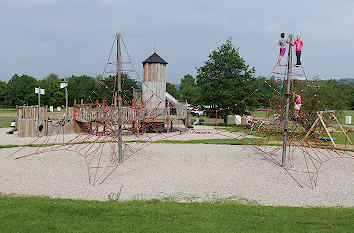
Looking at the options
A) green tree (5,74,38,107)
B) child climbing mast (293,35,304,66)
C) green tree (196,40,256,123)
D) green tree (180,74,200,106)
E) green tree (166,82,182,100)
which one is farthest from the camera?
green tree (5,74,38,107)

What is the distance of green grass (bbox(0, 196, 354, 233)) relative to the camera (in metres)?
5.69

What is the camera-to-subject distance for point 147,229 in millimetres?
5602

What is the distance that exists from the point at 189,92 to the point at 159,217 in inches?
2553

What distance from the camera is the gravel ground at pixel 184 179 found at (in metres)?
8.41

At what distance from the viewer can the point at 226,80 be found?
102ft

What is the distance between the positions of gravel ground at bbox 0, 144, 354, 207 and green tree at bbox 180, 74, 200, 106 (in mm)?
20165

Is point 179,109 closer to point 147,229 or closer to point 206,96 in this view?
point 206,96

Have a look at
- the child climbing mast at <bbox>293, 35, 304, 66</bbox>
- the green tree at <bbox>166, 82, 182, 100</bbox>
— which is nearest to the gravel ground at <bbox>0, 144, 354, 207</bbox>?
the child climbing mast at <bbox>293, 35, 304, 66</bbox>

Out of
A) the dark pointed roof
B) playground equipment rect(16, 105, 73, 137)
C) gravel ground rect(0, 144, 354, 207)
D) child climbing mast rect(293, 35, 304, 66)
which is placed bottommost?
gravel ground rect(0, 144, 354, 207)

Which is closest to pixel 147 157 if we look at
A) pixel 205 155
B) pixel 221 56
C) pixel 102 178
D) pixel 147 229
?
pixel 205 155

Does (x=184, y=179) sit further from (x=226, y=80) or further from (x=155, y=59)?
(x=226, y=80)

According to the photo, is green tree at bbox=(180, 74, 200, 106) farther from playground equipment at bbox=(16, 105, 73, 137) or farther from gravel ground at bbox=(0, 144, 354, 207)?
gravel ground at bbox=(0, 144, 354, 207)

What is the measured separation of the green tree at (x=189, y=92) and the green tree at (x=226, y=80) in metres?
1.85

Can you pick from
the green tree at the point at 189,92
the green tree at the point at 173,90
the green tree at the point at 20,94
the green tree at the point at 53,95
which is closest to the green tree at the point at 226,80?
the green tree at the point at 189,92
